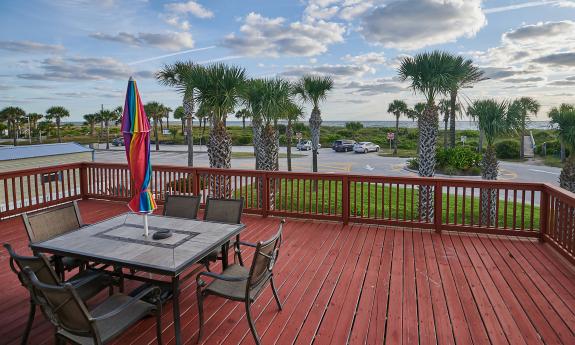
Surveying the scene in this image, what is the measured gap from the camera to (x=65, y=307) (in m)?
1.86

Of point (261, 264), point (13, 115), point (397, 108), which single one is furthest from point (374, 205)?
point (13, 115)

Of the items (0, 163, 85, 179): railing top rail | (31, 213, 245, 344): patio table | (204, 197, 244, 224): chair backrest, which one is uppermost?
(0, 163, 85, 179): railing top rail

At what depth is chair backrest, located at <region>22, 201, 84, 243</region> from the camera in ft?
9.78

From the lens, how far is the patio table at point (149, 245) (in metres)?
2.38

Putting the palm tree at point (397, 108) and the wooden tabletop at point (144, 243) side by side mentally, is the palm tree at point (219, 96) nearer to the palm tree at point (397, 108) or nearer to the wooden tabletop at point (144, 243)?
the wooden tabletop at point (144, 243)

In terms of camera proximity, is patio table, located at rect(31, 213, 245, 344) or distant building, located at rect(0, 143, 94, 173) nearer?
patio table, located at rect(31, 213, 245, 344)

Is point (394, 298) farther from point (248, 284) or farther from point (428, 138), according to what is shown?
point (428, 138)

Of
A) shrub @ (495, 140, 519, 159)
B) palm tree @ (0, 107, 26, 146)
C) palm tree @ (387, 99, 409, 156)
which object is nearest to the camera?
shrub @ (495, 140, 519, 159)

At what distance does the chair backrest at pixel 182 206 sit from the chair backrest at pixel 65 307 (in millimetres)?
1792

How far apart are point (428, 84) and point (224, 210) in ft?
25.5

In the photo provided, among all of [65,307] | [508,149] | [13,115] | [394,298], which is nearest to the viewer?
[65,307]

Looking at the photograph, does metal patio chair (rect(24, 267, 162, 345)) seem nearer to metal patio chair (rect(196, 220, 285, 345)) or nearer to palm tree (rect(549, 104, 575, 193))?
metal patio chair (rect(196, 220, 285, 345))

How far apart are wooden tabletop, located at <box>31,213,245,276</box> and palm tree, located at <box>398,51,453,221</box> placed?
6946 millimetres

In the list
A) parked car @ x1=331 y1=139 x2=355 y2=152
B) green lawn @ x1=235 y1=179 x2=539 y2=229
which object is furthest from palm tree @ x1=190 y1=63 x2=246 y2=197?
parked car @ x1=331 y1=139 x2=355 y2=152
